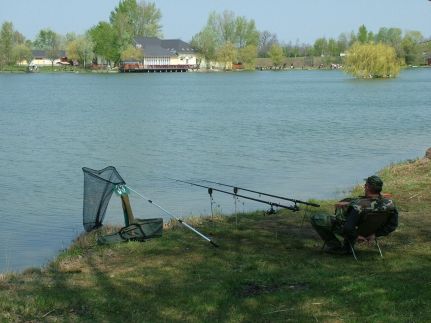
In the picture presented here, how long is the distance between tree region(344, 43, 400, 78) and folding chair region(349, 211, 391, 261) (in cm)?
8188

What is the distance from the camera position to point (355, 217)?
8.30 m

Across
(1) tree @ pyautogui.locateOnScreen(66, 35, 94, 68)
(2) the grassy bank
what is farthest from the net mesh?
(1) tree @ pyautogui.locateOnScreen(66, 35, 94, 68)

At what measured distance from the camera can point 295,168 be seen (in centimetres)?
2225

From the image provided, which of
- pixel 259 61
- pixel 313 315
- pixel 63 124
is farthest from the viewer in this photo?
pixel 259 61

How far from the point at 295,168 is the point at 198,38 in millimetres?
149318

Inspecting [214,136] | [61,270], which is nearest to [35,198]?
[61,270]

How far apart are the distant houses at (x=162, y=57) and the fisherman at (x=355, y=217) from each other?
151m

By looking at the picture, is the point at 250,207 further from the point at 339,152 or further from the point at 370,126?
the point at 370,126

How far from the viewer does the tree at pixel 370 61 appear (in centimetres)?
8825

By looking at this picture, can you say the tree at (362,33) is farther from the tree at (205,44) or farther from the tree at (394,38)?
the tree at (205,44)

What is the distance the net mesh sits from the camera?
37.6 feet

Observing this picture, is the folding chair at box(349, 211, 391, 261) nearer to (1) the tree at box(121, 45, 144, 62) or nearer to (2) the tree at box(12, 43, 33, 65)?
(1) the tree at box(121, 45, 144, 62)

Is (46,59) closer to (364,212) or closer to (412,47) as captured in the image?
(412,47)

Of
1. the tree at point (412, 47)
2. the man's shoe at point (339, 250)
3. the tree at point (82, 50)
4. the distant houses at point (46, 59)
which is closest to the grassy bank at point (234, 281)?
the man's shoe at point (339, 250)
